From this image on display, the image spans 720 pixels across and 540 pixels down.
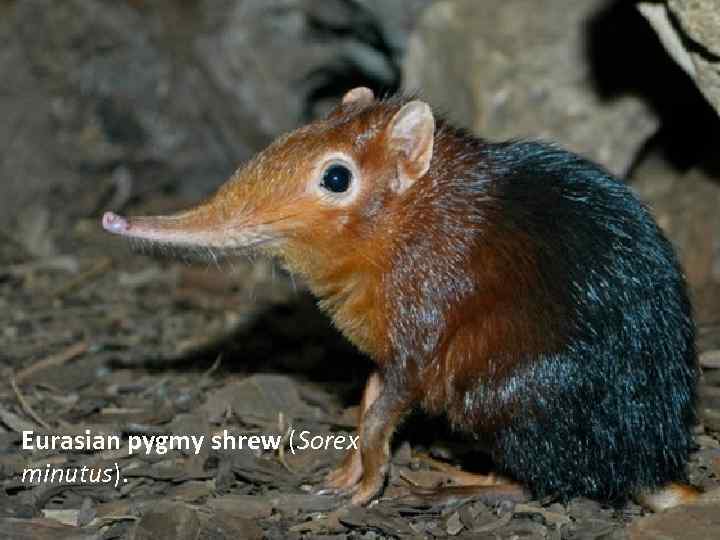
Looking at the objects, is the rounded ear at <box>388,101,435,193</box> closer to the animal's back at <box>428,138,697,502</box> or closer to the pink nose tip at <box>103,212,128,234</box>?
the animal's back at <box>428,138,697,502</box>

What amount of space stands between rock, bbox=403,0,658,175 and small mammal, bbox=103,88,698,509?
2533 mm

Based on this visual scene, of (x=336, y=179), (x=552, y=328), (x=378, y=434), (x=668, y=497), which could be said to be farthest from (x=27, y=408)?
(x=668, y=497)

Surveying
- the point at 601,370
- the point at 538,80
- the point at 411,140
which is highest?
the point at 538,80

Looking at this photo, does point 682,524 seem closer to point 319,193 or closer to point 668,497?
point 668,497

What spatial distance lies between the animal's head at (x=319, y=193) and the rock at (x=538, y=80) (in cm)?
259

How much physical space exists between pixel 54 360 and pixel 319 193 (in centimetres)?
Result: 254

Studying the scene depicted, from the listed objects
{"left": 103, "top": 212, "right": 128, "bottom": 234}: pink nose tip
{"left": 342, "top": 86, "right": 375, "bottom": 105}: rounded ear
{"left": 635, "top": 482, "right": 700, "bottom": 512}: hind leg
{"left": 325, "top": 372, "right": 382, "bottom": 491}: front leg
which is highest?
{"left": 342, "top": 86, "right": 375, "bottom": 105}: rounded ear

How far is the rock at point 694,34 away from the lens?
529 cm

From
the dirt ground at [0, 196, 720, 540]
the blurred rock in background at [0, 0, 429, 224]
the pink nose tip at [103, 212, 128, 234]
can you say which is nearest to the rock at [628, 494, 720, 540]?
the dirt ground at [0, 196, 720, 540]

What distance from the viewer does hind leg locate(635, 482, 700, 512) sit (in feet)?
15.9

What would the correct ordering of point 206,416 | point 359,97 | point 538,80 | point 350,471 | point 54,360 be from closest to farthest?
point 350,471 → point 359,97 → point 206,416 → point 54,360 → point 538,80

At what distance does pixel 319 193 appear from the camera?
4.95 meters

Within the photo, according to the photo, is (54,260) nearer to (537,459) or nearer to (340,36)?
(340,36)

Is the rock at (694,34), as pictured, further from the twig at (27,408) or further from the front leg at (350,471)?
the twig at (27,408)
